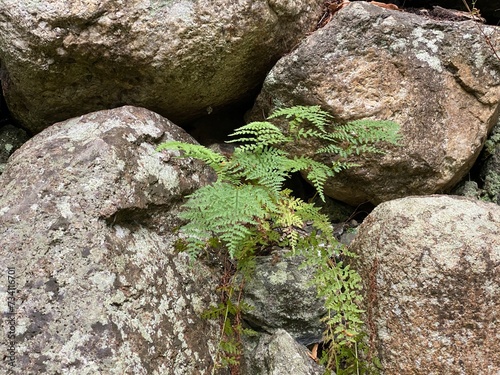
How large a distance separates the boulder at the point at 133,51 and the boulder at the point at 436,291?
1.79m

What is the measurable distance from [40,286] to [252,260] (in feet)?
4.29

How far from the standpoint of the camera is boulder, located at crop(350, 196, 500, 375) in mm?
2623

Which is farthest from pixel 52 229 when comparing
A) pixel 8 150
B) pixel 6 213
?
pixel 8 150

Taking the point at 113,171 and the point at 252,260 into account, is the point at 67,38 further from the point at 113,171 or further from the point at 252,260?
the point at 252,260

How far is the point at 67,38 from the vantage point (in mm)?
3289

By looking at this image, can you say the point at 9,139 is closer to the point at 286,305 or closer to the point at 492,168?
the point at 286,305

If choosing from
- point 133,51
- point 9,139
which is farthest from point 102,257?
point 9,139

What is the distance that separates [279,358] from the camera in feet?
9.07

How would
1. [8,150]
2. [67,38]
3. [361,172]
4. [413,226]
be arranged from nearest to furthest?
[413,226], [67,38], [361,172], [8,150]

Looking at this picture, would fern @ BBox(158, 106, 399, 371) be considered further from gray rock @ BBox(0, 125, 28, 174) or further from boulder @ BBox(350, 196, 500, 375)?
gray rock @ BBox(0, 125, 28, 174)

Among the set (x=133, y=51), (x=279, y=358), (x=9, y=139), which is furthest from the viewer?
(x=9, y=139)

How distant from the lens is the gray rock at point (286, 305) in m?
3.07

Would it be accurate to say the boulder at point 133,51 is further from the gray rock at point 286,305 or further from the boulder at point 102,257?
the gray rock at point 286,305

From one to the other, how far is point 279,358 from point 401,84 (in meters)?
2.26
